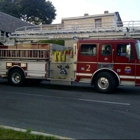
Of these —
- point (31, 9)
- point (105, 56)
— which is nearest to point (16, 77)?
point (105, 56)

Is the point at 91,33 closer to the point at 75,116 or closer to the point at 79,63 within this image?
the point at 79,63

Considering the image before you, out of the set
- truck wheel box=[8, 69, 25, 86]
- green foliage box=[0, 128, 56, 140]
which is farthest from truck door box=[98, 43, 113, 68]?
green foliage box=[0, 128, 56, 140]

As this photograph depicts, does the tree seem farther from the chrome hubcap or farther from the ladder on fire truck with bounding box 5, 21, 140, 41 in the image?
the chrome hubcap

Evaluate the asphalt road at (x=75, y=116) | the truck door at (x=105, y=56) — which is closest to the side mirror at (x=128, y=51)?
the truck door at (x=105, y=56)

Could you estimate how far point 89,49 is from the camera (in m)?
10.6

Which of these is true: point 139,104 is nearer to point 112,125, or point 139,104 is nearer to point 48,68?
point 112,125

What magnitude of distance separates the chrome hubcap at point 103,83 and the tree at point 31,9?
137 ft

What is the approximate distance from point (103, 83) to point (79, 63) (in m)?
1.54

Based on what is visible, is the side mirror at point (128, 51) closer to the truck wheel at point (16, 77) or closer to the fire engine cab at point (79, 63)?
the fire engine cab at point (79, 63)

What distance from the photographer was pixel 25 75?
1203cm

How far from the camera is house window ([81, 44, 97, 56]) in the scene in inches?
413

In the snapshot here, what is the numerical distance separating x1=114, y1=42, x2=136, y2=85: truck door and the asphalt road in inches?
49.2

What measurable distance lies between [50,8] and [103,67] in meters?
43.5

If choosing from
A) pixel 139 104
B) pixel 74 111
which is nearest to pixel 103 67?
pixel 139 104
